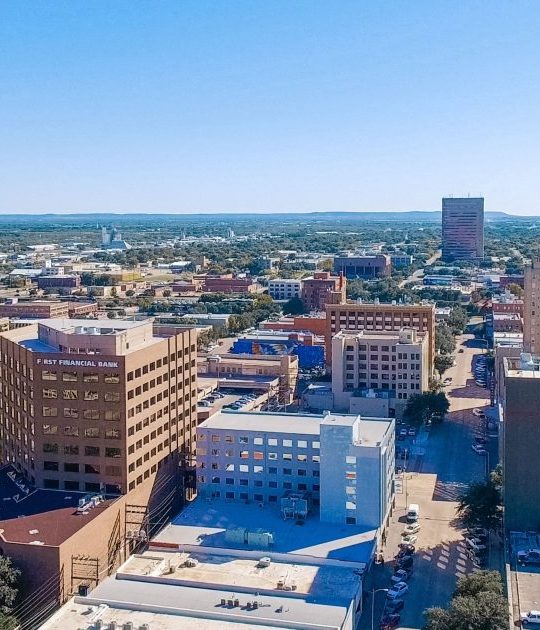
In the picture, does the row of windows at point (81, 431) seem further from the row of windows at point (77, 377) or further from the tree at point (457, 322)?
the tree at point (457, 322)

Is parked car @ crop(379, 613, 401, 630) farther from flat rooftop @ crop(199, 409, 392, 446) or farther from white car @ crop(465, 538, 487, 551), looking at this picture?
flat rooftop @ crop(199, 409, 392, 446)

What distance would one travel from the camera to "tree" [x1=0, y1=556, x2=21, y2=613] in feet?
135

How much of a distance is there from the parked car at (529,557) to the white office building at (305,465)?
31.2 ft

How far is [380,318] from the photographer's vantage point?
96.9 m

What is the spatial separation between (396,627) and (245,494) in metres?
15.8

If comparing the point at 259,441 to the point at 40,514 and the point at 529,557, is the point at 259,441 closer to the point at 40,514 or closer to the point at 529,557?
the point at 40,514

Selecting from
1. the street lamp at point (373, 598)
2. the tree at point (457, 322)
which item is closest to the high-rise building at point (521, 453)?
the street lamp at point (373, 598)

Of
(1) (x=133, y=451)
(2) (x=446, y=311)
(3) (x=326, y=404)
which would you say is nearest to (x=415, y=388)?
(3) (x=326, y=404)

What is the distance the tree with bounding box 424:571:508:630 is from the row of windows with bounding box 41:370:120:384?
23061mm

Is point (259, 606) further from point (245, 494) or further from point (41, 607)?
point (245, 494)

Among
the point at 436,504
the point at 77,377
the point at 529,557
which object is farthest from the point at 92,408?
the point at 529,557

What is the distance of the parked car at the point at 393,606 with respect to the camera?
42.7 m

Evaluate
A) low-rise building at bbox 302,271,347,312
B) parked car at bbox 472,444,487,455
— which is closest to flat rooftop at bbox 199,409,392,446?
parked car at bbox 472,444,487,455

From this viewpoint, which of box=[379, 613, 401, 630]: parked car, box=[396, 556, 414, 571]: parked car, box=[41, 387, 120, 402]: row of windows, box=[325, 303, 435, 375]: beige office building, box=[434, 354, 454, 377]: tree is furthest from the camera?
box=[434, 354, 454, 377]: tree
